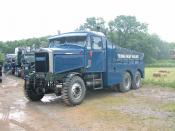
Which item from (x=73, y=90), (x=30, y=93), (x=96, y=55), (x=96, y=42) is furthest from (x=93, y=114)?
(x=96, y=42)

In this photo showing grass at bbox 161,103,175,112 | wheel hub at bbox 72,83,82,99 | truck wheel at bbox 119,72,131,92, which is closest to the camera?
grass at bbox 161,103,175,112

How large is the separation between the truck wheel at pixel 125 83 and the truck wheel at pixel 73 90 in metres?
3.61

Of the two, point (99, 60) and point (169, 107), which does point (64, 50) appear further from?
point (169, 107)

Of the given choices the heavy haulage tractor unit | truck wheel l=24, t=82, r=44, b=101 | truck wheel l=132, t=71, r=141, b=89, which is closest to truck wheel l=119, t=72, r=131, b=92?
the heavy haulage tractor unit

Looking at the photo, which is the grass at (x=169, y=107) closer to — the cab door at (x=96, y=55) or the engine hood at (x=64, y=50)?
Answer: the cab door at (x=96, y=55)

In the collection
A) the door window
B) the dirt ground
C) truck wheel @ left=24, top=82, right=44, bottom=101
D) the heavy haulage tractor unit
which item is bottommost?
the dirt ground

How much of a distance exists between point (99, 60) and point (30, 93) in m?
3.04

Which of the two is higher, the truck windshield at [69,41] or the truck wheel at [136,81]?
the truck windshield at [69,41]

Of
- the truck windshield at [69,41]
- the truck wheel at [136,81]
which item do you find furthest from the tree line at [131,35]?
the truck windshield at [69,41]

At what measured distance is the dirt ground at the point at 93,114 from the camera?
324 inches

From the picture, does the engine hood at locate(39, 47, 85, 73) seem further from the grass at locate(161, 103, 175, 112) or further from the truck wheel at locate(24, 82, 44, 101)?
the grass at locate(161, 103, 175, 112)

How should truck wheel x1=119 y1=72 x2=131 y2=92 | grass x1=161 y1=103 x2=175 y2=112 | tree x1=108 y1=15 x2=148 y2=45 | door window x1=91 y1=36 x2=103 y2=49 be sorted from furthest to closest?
tree x1=108 y1=15 x2=148 y2=45, truck wheel x1=119 y1=72 x2=131 y2=92, door window x1=91 y1=36 x2=103 y2=49, grass x1=161 y1=103 x2=175 y2=112

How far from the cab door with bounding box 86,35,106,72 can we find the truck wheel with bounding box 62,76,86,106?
1.06 meters

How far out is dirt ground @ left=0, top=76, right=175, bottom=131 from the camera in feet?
27.0
